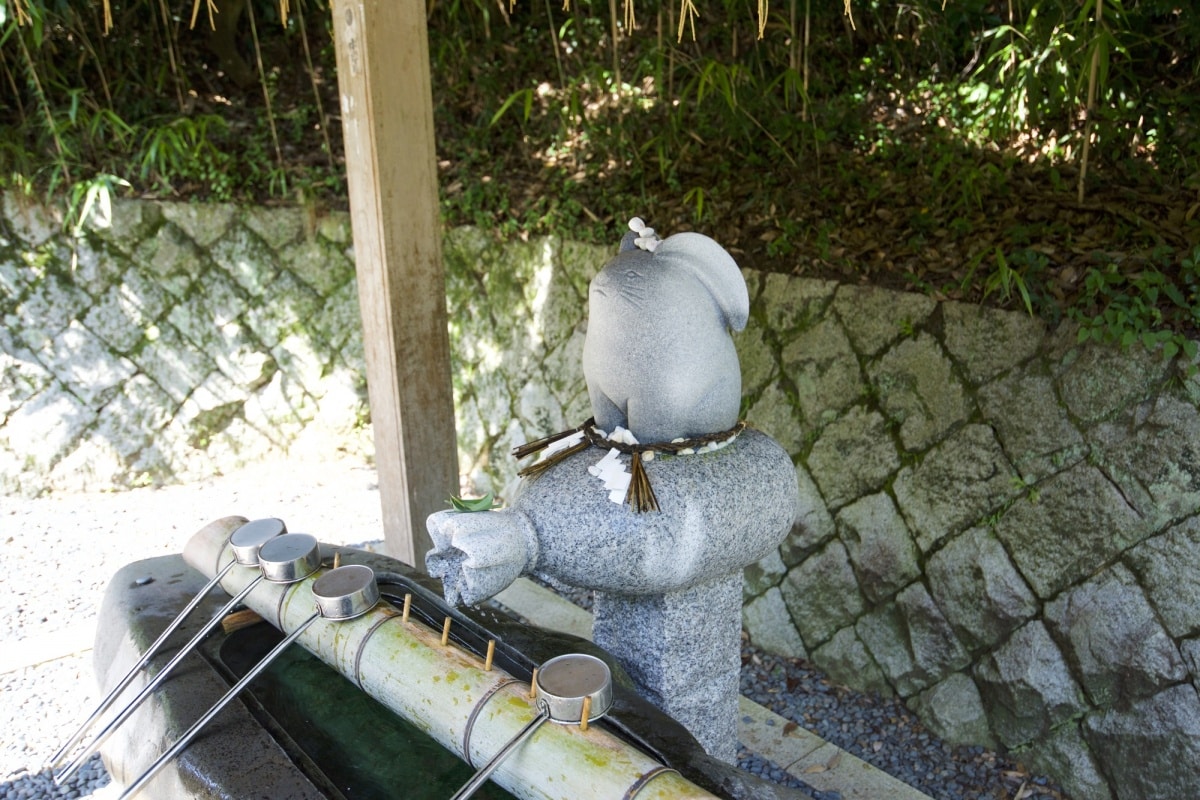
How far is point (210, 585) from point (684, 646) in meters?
1.15

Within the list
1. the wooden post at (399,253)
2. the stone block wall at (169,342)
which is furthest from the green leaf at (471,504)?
the stone block wall at (169,342)

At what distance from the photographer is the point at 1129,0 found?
3.70 m

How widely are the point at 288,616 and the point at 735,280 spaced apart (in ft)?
4.27

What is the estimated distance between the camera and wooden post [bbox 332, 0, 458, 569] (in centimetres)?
269

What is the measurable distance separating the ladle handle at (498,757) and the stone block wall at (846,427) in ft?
6.47

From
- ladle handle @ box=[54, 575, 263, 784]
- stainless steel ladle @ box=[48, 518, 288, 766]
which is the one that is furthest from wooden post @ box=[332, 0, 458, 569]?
ladle handle @ box=[54, 575, 263, 784]

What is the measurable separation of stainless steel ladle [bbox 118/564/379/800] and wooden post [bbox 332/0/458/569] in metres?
1.01

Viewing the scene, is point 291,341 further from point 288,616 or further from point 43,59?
point 288,616

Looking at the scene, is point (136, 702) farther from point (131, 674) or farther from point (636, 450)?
point (636, 450)

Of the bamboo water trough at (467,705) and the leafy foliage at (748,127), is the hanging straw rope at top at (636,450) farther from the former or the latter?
the leafy foliage at (748,127)

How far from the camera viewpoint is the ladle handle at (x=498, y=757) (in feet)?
4.65

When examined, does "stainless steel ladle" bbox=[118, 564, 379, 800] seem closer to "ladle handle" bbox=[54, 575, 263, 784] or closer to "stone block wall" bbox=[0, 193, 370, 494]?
"ladle handle" bbox=[54, 575, 263, 784]

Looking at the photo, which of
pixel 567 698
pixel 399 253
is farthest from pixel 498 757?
pixel 399 253

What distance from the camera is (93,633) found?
3740mm
